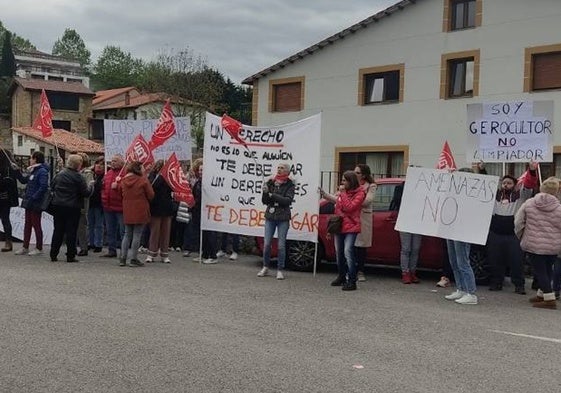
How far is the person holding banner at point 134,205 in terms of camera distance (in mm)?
10883

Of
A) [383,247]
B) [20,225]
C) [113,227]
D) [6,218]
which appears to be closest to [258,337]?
[383,247]

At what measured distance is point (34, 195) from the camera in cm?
1179

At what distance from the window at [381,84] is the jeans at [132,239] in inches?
577

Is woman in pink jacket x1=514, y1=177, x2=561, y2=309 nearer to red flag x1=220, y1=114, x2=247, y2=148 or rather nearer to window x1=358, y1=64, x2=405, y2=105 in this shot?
red flag x1=220, y1=114, x2=247, y2=148

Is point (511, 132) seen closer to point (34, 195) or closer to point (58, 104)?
point (34, 195)

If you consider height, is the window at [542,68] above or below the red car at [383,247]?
above

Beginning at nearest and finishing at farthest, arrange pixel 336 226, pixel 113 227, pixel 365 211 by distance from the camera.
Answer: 1. pixel 336 226
2. pixel 365 211
3. pixel 113 227

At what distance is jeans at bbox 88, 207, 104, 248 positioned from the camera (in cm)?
1266

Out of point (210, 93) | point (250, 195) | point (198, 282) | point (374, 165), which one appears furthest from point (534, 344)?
point (210, 93)

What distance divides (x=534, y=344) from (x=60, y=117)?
7048 centimetres

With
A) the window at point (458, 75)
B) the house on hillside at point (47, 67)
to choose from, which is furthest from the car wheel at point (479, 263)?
the house on hillside at point (47, 67)

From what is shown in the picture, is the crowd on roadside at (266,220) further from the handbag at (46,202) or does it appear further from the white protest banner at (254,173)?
the white protest banner at (254,173)

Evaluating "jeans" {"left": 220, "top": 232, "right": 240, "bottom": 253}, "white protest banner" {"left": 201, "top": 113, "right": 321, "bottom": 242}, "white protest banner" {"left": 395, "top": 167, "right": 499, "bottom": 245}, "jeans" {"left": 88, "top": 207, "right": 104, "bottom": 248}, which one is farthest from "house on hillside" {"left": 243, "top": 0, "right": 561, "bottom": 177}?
"jeans" {"left": 88, "top": 207, "right": 104, "bottom": 248}

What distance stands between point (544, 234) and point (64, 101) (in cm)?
6939
